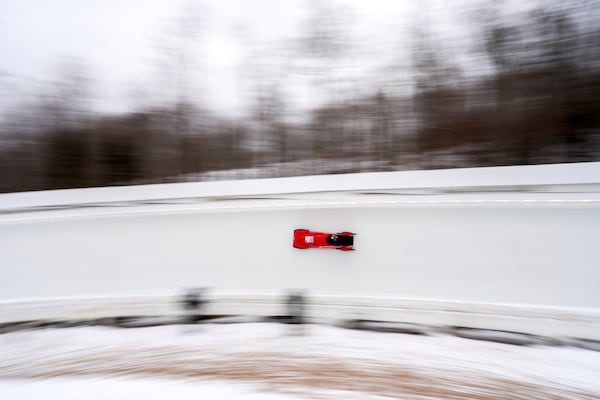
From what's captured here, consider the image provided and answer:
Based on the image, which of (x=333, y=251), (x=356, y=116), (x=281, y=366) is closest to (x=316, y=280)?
(x=333, y=251)

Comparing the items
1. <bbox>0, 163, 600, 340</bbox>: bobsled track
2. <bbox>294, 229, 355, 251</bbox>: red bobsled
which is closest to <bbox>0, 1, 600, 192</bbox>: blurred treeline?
<bbox>0, 163, 600, 340</bbox>: bobsled track

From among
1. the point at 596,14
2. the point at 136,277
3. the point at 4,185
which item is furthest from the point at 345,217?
the point at 4,185

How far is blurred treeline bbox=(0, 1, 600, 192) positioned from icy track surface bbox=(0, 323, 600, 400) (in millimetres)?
1814

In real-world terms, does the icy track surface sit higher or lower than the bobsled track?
lower

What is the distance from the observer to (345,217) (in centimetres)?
357

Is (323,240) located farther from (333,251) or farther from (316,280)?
(316,280)

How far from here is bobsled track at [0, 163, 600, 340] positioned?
9.83 feet

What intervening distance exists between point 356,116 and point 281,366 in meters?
2.83

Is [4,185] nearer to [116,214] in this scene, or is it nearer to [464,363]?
[116,214]

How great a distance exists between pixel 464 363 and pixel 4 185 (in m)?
5.60

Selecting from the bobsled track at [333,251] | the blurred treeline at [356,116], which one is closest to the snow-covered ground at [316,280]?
the bobsled track at [333,251]

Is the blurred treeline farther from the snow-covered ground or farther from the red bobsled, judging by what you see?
the red bobsled

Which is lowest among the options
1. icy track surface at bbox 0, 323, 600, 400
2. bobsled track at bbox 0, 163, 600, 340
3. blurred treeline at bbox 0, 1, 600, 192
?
icy track surface at bbox 0, 323, 600, 400

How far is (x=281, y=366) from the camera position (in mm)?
2666
